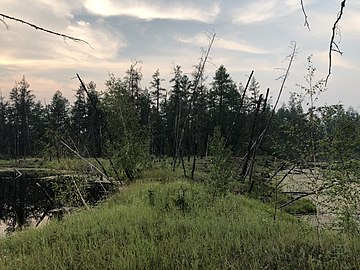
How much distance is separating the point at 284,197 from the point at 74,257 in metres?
12.8

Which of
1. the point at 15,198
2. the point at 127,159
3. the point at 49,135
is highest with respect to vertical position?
the point at 49,135

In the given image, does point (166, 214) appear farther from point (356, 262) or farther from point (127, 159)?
point (127, 159)

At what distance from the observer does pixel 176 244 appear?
6805 millimetres

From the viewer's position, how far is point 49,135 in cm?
1944

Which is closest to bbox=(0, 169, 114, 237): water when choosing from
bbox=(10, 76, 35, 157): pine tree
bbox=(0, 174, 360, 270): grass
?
bbox=(0, 174, 360, 270): grass

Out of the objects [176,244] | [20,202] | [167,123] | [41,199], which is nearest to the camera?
[176,244]

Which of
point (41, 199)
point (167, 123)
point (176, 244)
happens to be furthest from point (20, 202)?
point (167, 123)

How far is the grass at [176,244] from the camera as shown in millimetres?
5742

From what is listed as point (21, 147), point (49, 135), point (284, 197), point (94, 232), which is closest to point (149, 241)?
point (94, 232)

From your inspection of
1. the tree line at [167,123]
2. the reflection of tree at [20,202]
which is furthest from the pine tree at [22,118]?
the reflection of tree at [20,202]

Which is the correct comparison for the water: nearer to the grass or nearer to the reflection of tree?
the reflection of tree

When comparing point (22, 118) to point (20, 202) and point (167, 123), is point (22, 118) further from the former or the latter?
point (20, 202)

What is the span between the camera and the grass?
5742 millimetres

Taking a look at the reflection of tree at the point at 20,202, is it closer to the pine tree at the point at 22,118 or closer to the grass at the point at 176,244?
the grass at the point at 176,244
